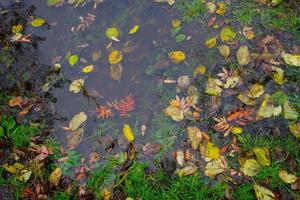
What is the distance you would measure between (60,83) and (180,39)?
48.8 inches

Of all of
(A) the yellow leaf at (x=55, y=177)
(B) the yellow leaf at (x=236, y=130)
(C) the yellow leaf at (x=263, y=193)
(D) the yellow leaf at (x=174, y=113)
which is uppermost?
(D) the yellow leaf at (x=174, y=113)

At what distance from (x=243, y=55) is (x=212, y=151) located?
0.97m

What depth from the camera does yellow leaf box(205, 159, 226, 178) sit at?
266 centimetres

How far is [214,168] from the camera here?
2.68 metres

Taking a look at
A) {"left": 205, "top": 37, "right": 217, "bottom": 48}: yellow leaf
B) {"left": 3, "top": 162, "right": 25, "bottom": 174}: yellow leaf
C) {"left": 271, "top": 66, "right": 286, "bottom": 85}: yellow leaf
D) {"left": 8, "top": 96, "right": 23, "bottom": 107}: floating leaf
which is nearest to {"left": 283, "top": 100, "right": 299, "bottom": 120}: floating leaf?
{"left": 271, "top": 66, "right": 286, "bottom": 85}: yellow leaf

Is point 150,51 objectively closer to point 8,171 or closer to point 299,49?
point 299,49

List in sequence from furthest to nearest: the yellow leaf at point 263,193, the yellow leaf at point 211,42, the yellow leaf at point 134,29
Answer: the yellow leaf at point 134,29, the yellow leaf at point 211,42, the yellow leaf at point 263,193

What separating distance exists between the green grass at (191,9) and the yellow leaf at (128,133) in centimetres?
127

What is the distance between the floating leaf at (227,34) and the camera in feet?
10.8

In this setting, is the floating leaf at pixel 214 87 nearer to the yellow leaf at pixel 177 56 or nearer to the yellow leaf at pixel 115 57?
the yellow leaf at pixel 177 56

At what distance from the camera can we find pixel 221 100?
2.97m

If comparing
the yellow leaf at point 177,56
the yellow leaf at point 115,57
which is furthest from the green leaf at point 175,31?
the yellow leaf at point 115,57

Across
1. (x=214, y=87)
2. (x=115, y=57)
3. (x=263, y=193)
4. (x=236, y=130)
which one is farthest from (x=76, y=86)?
(x=263, y=193)

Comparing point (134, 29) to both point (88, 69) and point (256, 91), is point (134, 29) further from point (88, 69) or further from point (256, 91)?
point (256, 91)
